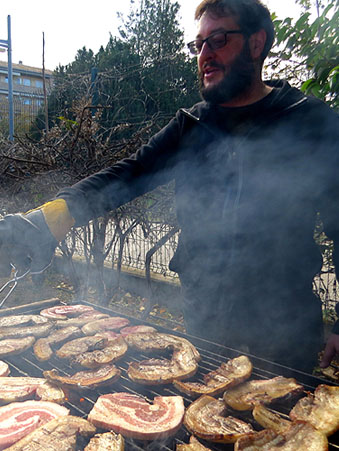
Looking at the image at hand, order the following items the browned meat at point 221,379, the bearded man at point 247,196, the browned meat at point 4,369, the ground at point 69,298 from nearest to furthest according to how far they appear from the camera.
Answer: the browned meat at point 221,379 < the browned meat at point 4,369 < the bearded man at point 247,196 < the ground at point 69,298

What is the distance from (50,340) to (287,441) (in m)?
1.61

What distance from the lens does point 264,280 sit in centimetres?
257

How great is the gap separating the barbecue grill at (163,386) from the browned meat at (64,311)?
1.55 ft

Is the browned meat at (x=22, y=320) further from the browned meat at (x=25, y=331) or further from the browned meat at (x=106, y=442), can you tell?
the browned meat at (x=106, y=442)

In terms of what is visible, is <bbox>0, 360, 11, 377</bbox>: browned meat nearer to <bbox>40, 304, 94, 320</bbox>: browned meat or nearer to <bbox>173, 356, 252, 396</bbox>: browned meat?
<bbox>40, 304, 94, 320</bbox>: browned meat

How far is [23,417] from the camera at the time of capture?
1.62 meters

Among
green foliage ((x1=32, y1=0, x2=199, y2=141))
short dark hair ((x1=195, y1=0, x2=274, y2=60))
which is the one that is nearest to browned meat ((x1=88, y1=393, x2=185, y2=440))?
short dark hair ((x1=195, y1=0, x2=274, y2=60))

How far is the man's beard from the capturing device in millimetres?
2479

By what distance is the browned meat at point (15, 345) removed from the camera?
2.21 meters

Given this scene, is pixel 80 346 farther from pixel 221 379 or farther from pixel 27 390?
pixel 221 379

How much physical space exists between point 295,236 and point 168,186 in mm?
2650

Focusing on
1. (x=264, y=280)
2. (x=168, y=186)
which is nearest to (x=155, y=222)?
(x=168, y=186)

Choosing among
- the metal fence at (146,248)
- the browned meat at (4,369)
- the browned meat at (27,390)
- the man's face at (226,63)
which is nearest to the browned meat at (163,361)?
A: the browned meat at (27,390)

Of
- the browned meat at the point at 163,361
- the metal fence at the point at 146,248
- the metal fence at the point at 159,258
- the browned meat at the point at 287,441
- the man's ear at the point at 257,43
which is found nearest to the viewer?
the browned meat at the point at 287,441
